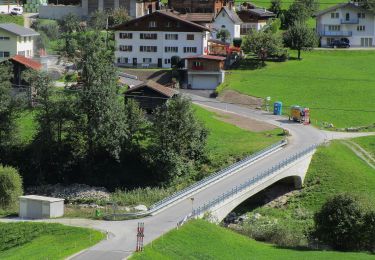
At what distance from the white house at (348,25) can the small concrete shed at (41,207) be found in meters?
65.7

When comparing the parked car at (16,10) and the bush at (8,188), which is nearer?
the bush at (8,188)

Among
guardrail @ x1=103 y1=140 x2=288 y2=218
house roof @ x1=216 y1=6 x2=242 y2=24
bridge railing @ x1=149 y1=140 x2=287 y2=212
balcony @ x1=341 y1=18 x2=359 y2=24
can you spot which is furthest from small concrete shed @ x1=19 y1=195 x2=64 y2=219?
balcony @ x1=341 y1=18 x2=359 y2=24

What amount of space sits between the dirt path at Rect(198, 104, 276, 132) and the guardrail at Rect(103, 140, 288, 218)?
5.64 metres

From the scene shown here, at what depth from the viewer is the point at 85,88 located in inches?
2640

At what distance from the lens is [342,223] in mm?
49500

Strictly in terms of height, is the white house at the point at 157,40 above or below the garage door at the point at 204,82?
above

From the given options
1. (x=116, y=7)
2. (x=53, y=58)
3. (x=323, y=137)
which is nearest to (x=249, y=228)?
(x=323, y=137)

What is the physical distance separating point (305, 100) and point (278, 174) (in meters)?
24.0

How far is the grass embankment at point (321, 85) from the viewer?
79.4 metres

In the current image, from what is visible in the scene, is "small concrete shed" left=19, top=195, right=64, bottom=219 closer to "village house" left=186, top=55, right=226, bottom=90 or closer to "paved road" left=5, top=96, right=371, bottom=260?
"paved road" left=5, top=96, right=371, bottom=260

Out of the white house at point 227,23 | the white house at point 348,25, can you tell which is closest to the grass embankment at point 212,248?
the white house at point 227,23

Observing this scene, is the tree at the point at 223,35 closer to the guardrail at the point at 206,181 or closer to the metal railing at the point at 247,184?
the guardrail at the point at 206,181

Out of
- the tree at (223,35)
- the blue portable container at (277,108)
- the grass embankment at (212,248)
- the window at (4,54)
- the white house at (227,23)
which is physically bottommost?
the grass embankment at (212,248)

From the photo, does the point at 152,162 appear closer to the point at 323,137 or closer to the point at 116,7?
the point at 323,137
